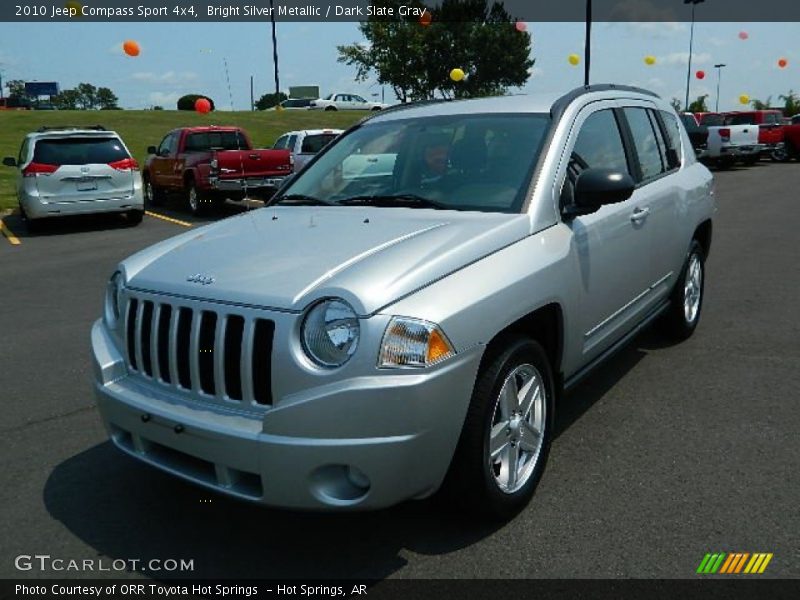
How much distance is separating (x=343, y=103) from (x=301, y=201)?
166ft

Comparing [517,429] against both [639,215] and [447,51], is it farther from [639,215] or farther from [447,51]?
[447,51]

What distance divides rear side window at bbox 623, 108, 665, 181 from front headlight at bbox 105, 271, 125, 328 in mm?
3181

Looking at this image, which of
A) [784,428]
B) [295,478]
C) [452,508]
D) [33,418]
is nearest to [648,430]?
[784,428]

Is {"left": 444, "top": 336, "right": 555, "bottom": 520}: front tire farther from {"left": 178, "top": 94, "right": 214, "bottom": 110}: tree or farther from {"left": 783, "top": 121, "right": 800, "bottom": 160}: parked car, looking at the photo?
{"left": 178, "top": 94, "right": 214, "bottom": 110}: tree

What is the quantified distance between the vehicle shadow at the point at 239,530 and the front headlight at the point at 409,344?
30.7 inches

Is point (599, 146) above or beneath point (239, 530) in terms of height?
above

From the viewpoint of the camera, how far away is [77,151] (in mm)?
12781

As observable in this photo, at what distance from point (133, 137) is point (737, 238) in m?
30.2

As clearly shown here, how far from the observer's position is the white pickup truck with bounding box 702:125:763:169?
75.4ft

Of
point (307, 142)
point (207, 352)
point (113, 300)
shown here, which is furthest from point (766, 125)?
point (207, 352)

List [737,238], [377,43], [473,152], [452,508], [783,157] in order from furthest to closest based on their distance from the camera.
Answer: [377,43], [783,157], [737,238], [473,152], [452,508]

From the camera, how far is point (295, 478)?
257 cm

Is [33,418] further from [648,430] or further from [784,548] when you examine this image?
[784,548]

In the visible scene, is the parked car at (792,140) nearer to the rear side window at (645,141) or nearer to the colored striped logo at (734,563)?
the rear side window at (645,141)
